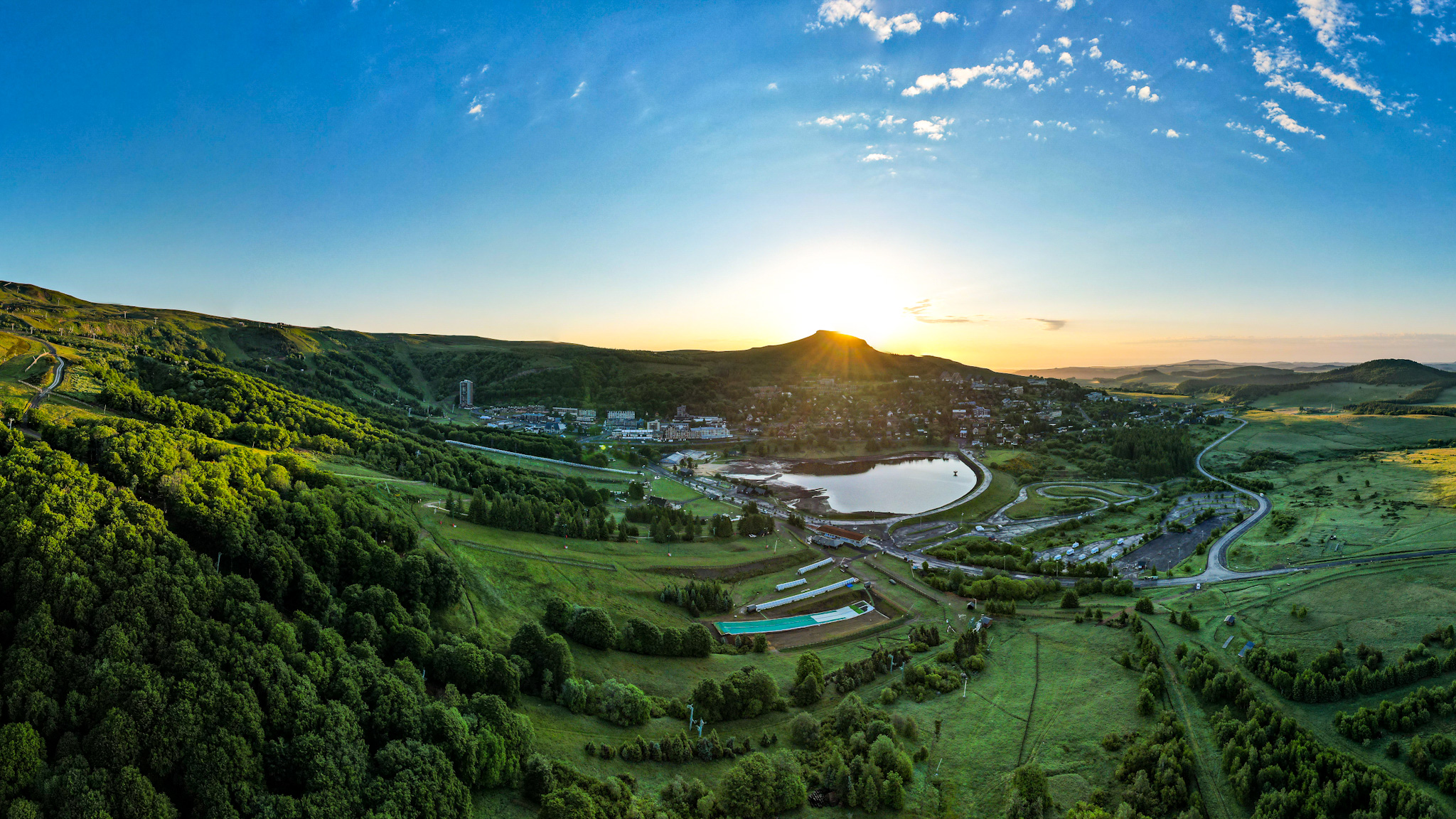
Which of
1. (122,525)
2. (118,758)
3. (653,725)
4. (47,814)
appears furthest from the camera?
(653,725)

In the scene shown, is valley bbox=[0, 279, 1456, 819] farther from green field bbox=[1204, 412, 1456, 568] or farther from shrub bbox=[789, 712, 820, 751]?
green field bbox=[1204, 412, 1456, 568]

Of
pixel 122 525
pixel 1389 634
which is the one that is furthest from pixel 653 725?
pixel 1389 634

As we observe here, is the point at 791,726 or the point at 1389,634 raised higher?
the point at 1389,634

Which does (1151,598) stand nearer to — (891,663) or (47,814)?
(891,663)

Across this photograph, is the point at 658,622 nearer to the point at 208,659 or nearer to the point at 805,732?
the point at 805,732

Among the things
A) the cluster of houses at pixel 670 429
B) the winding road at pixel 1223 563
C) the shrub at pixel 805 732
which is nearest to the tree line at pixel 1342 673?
the winding road at pixel 1223 563
